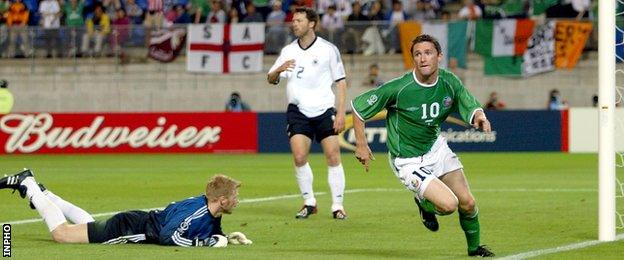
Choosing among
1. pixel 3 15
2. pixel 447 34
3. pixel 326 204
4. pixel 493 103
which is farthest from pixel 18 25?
pixel 326 204

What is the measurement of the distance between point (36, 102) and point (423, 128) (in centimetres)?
2537

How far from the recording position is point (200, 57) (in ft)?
115

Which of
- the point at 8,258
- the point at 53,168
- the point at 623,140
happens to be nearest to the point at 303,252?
the point at 8,258

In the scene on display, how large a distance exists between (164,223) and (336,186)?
4.03m

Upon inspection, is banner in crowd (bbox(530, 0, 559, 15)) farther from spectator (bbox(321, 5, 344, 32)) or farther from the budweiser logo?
the budweiser logo

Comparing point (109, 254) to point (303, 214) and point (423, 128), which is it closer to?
point (423, 128)

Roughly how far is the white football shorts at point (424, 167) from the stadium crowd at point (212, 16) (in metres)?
22.6

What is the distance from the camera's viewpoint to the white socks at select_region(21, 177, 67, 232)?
12.8 metres

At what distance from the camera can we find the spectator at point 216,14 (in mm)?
35312

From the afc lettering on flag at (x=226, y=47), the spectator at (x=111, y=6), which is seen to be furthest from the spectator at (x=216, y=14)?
the spectator at (x=111, y=6)

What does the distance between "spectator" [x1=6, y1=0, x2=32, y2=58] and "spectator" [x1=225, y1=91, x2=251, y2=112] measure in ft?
16.6

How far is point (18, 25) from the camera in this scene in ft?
117

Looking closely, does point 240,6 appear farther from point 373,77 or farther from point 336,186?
point 336,186

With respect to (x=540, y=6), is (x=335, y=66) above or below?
below
